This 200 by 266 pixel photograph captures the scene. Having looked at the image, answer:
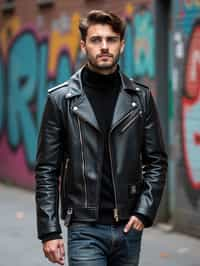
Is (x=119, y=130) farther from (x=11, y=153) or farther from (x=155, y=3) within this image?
(x=11, y=153)

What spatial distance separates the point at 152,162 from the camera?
12.7ft

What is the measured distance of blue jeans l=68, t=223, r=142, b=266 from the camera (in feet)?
12.1

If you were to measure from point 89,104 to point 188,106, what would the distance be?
15.9 feet

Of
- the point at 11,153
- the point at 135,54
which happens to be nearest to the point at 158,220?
the point at 135,54

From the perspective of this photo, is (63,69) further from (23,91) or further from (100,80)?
(100,80)

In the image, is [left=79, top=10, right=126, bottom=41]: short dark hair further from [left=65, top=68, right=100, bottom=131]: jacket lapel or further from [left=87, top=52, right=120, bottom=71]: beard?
[left=65, top=68, right=100, bottom=131]: jacket lapel

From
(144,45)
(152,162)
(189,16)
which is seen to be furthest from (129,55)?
(152,162)

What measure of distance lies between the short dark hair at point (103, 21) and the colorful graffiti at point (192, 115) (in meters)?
4.59

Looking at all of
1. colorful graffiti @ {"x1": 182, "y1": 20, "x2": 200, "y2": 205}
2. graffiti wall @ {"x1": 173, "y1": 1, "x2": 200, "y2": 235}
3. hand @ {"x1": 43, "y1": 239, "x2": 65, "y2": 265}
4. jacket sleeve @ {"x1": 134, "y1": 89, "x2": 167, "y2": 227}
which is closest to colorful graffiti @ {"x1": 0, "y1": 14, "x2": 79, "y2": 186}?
graffiti wall @ {"x1": 173, "y1": 1, "x2": 200, "y2": 235}

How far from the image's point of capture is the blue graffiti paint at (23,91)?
1271cm

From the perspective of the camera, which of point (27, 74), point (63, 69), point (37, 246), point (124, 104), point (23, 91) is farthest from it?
point (23, 91)

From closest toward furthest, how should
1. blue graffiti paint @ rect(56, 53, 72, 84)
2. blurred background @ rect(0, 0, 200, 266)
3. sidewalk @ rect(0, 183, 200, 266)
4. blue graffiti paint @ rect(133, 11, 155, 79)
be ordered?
sidewalk @ rect(0, 183, 200, 266), blurred background @ rect(0, 0, 200, 266), blue graffiti paint @ rect(133, 11, 155, 79), blue graffiti paint @ rect(56, 53, 72, 84)

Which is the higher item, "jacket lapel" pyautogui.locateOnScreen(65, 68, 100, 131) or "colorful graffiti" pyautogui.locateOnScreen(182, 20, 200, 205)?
"jacket lapel" pyautogui.locateOnScreen(65, 68, 100, 131)

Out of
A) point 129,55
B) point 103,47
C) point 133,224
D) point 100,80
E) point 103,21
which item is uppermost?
point 103,21
